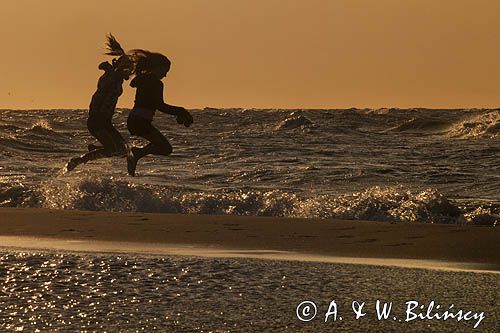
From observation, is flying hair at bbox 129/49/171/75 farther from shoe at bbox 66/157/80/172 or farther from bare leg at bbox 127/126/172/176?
shoe at bbox 66/157/80/172

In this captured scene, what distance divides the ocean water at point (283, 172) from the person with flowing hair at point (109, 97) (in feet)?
28.5

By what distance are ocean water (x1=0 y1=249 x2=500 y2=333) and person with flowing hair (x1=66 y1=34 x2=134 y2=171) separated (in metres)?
1.46

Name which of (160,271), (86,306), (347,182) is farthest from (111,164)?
(86,306)

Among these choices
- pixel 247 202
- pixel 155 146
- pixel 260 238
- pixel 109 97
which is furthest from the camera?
pixel 247 202

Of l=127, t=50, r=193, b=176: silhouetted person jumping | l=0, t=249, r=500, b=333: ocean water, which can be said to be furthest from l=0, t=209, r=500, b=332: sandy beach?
l=127, t=50, r=193, b=176: silhouetted person jumping

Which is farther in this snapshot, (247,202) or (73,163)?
(247,202)

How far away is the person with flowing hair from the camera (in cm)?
1381

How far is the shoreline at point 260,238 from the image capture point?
15.8 metres

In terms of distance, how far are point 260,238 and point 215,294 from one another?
646 cm

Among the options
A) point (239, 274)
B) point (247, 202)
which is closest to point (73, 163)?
point (239, 274)

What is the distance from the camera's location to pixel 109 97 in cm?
1398

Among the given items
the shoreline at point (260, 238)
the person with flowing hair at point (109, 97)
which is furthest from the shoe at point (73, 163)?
the shoreline at point (260, 238)

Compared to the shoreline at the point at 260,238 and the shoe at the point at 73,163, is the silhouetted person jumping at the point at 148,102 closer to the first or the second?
the shoe at the point at 73,163

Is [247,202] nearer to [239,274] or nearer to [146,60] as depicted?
[146,60]
